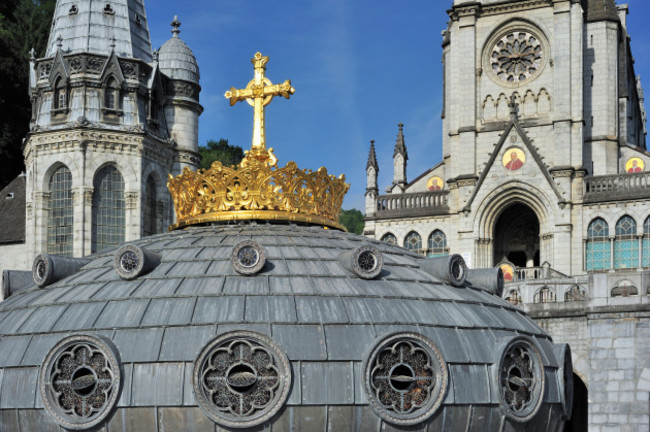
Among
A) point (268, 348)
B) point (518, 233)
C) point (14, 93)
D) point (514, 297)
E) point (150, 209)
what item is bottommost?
point (268, 348)

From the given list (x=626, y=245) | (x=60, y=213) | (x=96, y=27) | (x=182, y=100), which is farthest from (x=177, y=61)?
(x=626, y=245)

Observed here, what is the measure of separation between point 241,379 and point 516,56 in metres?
51.9

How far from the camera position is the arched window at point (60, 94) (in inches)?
2124

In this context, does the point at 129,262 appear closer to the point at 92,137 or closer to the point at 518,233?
the point at 92,137

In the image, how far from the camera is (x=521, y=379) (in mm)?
14125

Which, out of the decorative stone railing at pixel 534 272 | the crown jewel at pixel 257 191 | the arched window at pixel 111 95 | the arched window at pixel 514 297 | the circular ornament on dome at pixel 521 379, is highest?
the arched window at pixel 111 95

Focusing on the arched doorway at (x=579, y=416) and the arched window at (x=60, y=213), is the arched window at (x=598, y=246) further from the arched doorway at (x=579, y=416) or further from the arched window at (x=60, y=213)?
the arched window at (x=60, y=213)

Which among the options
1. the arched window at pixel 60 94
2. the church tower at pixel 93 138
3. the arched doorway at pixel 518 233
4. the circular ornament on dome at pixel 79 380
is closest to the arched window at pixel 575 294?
the arched doorway at pixel 518 233

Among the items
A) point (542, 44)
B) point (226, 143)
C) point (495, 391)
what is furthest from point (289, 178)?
point (226, 143)

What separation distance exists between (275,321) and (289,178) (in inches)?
125

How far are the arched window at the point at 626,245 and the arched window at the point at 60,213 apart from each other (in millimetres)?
27233

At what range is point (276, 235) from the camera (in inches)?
600

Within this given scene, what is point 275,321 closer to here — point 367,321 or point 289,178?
point 367,321

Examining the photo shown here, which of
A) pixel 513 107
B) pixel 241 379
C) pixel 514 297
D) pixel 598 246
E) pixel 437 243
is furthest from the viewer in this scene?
pixel 437 243
